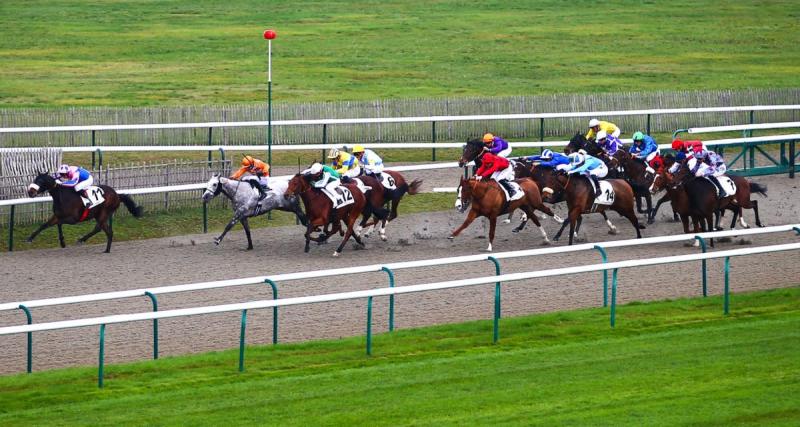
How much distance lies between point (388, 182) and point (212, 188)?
2299mm

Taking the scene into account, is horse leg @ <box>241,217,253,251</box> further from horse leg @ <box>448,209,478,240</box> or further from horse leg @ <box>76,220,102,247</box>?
horse leg @ <box>448,209,478,240</box>

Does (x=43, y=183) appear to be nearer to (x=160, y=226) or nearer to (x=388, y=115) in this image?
(x=160, y=226)

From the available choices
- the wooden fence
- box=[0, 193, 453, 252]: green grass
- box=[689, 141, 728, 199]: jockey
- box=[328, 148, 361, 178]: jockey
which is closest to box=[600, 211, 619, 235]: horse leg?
box=[689, 141, 728, 199]: jockey

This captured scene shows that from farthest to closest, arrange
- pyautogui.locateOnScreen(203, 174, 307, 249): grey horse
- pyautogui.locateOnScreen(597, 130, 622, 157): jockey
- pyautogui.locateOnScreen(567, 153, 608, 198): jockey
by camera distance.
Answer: pyautogui.locateOnScreen(597, 130, 622, 157): jockey, pyautogui.locateOnScreen(203, 174, 307, 249): grey horse, pyautogui.locateOnScreen(567, 153, 608, 198): jockey

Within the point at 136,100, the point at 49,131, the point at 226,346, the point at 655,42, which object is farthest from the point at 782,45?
the point at 226,346

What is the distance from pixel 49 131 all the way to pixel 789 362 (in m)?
16.1

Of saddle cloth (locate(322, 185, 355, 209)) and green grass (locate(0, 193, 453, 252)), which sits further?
green grass (locate(0, 193, 453, 252))

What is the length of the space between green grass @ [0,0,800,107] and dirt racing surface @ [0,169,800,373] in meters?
13.6

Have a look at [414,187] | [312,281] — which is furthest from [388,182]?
[312,281]

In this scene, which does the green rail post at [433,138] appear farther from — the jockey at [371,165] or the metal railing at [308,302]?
the metal railing at [308,302]

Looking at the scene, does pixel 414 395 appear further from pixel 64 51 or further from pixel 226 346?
pixel 64 51

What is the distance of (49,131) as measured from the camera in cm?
2533

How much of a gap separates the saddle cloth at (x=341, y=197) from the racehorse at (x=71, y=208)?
2.70 meters

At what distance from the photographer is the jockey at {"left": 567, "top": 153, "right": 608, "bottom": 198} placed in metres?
19.7
